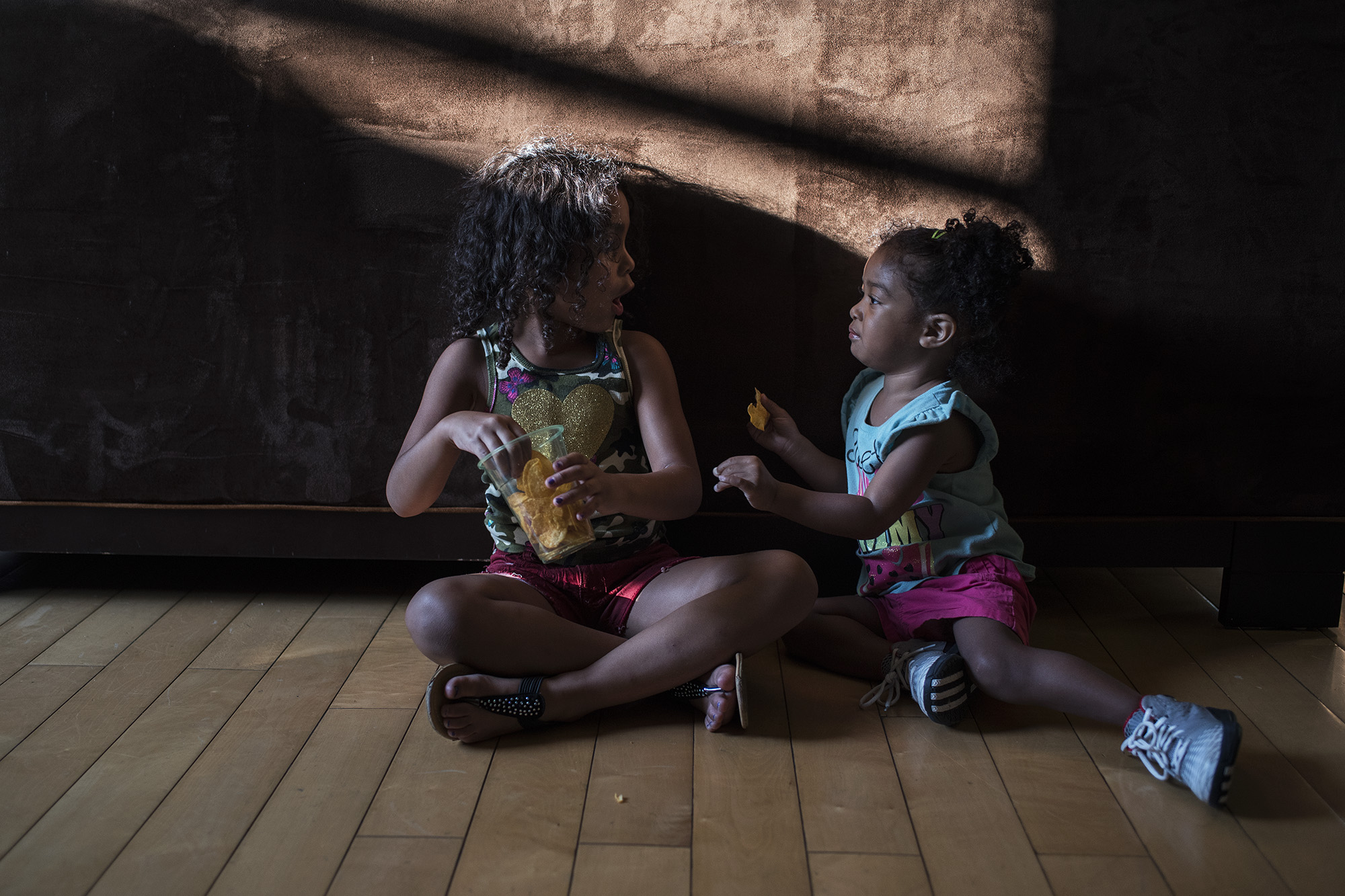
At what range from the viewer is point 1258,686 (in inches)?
56.0

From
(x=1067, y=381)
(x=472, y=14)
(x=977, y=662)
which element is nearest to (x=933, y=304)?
(x=1067, y=381)

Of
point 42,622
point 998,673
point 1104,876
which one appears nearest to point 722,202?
point 998,673

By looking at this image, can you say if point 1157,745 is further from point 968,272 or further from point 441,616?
point 441,616

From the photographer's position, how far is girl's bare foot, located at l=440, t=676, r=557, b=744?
123cm

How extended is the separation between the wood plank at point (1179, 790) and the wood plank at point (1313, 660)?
15 centimetres

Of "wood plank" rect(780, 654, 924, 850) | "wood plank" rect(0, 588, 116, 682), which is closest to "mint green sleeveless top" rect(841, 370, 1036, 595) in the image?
"wood plank" rect(780, 654, 924, 850)

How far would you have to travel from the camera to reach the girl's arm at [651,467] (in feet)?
4.09

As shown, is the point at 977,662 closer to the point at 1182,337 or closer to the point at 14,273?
the point at 1182,337

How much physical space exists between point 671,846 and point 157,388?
47.2 inches

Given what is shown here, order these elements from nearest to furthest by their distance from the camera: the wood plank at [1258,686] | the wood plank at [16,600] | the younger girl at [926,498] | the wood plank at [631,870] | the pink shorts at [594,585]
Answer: the wood plank at [631,870] → the wood plank at [1258,686] → the younger girl at [926,498] → the pink shorts at [594,585] → the wood plank at [16,600]

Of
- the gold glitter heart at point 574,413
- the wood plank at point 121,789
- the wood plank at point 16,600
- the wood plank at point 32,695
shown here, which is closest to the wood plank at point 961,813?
the gold glitter heart at point 574,413

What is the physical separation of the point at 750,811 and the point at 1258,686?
0.86 meters

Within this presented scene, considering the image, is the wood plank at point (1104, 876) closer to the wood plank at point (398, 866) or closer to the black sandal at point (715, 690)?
the black sandal at point (715, 690)

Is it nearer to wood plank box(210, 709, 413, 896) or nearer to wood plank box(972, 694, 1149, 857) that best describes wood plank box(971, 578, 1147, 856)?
wood plank box(972, 694, 1149, 857)
